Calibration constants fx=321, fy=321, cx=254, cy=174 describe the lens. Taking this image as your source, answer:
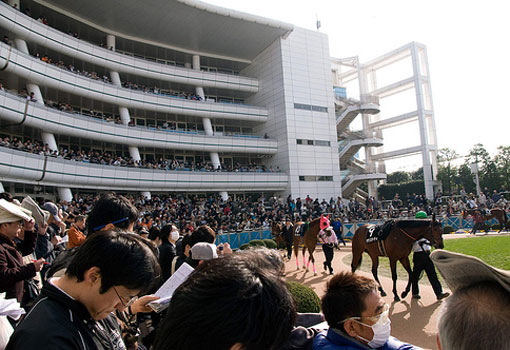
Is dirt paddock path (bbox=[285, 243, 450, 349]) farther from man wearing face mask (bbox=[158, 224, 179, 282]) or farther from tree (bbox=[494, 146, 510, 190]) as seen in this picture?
tree (bbox=[494, 146, 510, 190])

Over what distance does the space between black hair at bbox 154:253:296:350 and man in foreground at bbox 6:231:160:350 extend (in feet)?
2.65

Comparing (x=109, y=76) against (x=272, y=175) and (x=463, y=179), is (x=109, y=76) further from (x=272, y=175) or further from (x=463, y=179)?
(x=463, y=179)

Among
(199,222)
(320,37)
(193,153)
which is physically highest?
(320,37)

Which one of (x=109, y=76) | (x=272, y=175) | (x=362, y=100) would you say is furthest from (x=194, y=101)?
(x=362, y=100)

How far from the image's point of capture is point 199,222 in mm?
24594

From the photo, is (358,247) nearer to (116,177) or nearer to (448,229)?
(448,229)

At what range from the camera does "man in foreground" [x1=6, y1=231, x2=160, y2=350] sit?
1616 mm

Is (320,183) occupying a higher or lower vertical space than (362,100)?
lower

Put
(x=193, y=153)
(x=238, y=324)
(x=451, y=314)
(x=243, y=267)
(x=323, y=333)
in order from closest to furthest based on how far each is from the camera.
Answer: (x=238, y=324)
(x=243, y=267)
(x=451, y=314)
(x=323, y=333)
(x=193, y=153)

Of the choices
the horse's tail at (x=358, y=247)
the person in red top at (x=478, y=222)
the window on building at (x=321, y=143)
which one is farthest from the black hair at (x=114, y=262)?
the window on building at (x=321, y=143)

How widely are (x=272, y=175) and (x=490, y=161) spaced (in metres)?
36.0

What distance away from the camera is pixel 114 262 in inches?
69.6

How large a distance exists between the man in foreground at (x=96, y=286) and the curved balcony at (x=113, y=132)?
25.8 metres

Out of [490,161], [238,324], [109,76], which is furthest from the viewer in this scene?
[490,161]
